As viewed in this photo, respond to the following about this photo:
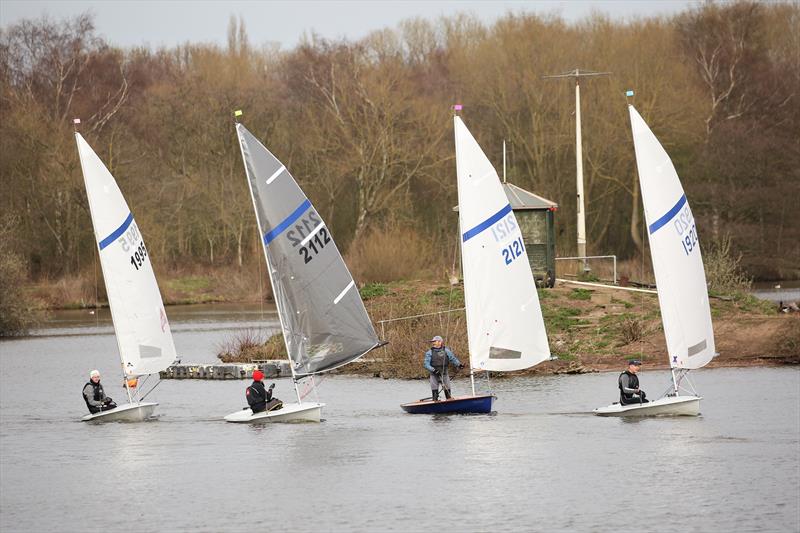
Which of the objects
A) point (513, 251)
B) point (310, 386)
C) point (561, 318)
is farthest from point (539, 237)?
point (513, 251)

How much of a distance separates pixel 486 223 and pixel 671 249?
4.50m

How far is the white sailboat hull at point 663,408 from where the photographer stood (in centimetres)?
3244

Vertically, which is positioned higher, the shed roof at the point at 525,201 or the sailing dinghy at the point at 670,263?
the shed roof at the point at 525,201

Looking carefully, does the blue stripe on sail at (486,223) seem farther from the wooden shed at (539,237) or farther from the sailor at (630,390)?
the wooden shed at (539,237)

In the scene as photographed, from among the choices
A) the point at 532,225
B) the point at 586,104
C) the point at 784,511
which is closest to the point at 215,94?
the point at 586,104

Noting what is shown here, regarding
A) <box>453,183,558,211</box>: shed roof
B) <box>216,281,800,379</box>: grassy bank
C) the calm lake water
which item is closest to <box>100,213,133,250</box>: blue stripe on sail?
the calm lake water

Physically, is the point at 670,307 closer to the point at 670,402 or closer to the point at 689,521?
the point at 670,402

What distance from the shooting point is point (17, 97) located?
252 feet

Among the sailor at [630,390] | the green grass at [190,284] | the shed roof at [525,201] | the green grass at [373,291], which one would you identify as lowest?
the sailor at [630,390]

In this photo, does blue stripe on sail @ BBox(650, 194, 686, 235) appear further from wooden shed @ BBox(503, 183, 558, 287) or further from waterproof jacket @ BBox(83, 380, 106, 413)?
wooden shed @ BBox(503, 183, 558, 287)

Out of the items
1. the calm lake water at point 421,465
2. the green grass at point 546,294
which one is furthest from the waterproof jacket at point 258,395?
the green grass at point 546,294

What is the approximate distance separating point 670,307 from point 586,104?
44188mm

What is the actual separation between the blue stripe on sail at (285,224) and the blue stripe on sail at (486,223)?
3.98 metres

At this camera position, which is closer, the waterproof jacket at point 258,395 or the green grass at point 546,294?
the waterproof jacket at point 258,395
